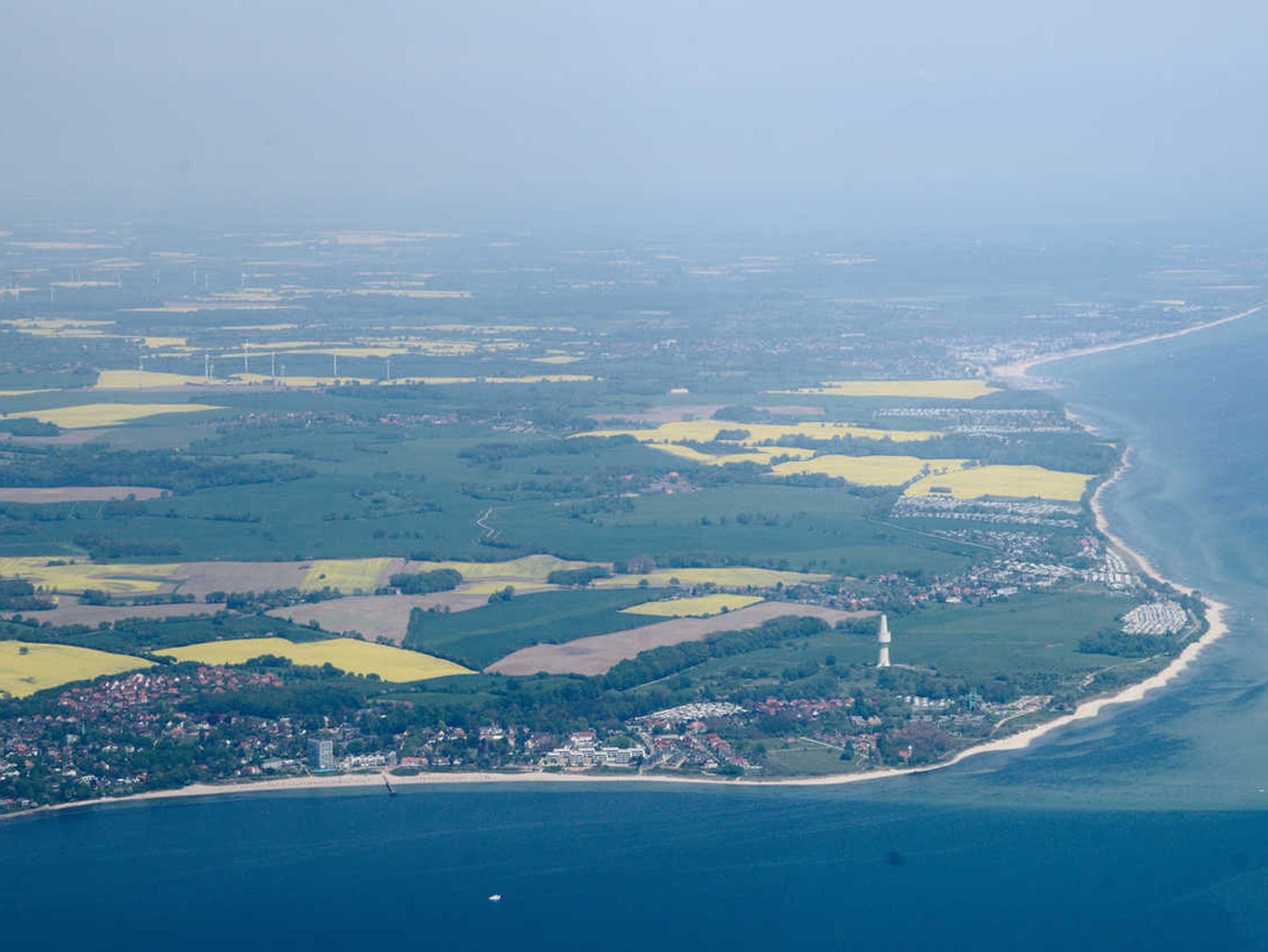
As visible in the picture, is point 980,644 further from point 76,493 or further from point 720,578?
point 76,493

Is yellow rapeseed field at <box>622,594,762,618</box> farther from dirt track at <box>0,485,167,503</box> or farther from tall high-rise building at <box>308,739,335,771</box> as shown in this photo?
Result: dirt track at <box>0,485,167,503</box>

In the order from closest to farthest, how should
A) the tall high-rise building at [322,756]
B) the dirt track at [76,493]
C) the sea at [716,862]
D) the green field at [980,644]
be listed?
the sea at [716,862]
the tall high-rise building at [322,756]
the green field at [980,644]
the dirt track at [76,493]

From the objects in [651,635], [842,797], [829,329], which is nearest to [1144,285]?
[829,329]

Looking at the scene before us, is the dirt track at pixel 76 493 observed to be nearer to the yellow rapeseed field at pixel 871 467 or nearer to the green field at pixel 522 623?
the green field at pixel 522 623

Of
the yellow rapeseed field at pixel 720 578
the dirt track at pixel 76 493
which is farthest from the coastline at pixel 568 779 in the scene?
the dirt track at pixel 76 493

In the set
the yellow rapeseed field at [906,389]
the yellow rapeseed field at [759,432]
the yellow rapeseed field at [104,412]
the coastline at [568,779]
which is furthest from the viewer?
the yellow rapeseed field at [906,389]

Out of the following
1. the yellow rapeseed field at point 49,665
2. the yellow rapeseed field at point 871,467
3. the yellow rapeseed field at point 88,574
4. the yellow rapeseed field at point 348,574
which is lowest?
the yellow rapeseed field at point 88,574
